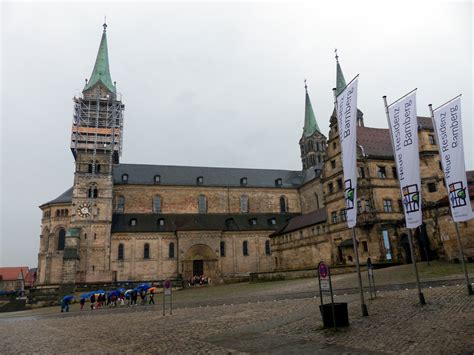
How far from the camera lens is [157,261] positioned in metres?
49.4

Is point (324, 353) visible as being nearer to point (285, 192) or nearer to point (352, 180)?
point (352, 180)

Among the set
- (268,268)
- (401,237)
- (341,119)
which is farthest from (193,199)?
(341,119)

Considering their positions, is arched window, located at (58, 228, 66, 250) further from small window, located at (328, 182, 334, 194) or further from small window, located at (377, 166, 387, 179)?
small window, located at (377, 166, 387, 179)

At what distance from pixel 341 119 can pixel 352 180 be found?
2232 millimetres

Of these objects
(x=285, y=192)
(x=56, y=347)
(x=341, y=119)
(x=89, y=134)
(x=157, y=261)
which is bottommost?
(x=56, y=347)

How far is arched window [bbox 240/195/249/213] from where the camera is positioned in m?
59.0

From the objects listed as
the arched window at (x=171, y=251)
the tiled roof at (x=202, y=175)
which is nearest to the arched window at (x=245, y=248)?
the arched window at (x=171, y=251)

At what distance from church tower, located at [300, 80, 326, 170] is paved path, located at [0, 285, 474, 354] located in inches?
2407

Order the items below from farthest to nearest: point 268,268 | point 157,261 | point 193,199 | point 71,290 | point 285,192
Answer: point 285,192 → point 193,199 → point 268,268 → point 157,261 → point 71,290

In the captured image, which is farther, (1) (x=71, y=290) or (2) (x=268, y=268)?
(2) (x=268, y=268)

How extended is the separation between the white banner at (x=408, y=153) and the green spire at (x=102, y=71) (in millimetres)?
52209

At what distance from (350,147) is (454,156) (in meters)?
5.51

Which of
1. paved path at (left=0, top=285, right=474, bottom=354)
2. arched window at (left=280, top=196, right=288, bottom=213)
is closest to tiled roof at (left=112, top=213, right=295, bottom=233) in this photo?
arched window at (left=280, top=196, right=288, bottom=213)

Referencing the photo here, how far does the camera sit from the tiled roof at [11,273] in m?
89.9
